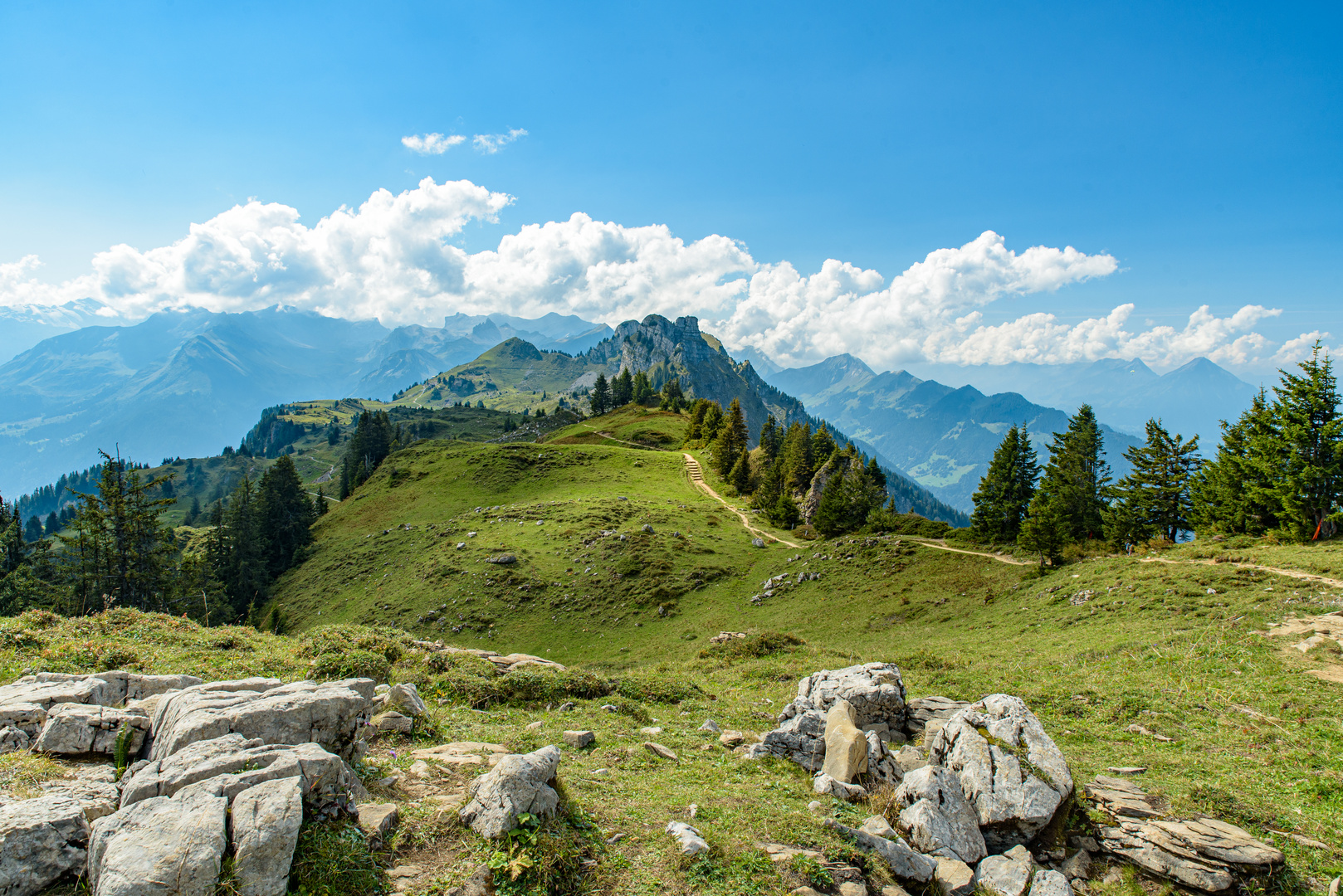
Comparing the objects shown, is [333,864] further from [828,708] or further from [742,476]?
[742,476]

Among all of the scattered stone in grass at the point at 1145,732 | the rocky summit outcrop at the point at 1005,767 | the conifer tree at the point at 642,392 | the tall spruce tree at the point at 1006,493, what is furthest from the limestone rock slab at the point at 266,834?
the conifer tree at the point at 642,392

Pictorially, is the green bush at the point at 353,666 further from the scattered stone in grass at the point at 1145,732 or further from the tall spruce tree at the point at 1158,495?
the tall spruce tree at the point at 1158,495

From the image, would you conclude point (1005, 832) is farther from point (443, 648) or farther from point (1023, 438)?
point (1023, 438)

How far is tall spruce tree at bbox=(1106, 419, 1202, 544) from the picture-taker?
160 ft

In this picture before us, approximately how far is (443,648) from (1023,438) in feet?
187

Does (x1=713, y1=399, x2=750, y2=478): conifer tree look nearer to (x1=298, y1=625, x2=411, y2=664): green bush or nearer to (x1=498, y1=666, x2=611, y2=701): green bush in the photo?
(x1=298, y1=625, x2=411, y2=664): green bush

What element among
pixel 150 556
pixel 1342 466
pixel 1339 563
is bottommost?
pixel 150 556

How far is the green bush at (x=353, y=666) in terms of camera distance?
16844 mm

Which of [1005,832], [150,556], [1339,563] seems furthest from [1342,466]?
[150,556]

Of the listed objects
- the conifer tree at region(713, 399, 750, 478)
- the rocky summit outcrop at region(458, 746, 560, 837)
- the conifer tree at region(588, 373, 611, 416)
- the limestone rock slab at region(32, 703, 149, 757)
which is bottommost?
the rocky summit outcrop at region(458, 746, 560, 837)

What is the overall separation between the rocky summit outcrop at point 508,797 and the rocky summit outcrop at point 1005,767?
342 inches

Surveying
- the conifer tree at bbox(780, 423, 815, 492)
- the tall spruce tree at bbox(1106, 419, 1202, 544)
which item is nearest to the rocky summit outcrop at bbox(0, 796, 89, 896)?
Answer: the tall spruce tree at bbox(1106, 419, 1202, 544)

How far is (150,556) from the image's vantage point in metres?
48.7

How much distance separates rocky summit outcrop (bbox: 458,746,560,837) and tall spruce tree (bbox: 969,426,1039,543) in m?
50.8
